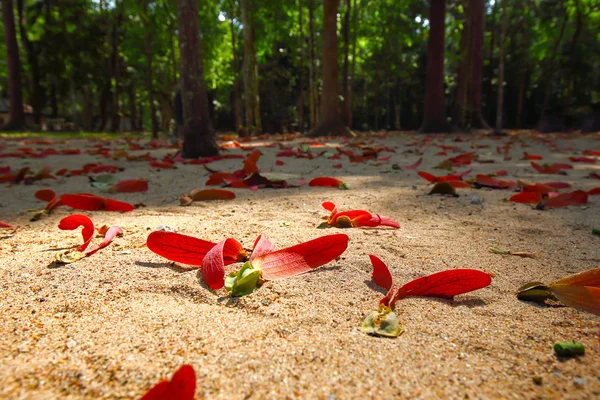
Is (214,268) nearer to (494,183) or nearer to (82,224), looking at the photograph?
(82,224)

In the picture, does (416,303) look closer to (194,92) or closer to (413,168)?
(413,168)

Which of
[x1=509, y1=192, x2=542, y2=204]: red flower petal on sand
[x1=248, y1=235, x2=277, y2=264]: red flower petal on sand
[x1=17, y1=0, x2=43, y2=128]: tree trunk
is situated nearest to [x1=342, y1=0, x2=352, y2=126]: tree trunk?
[x1=509, y1=192, x2=542, y2=204]: red flower petal on sand

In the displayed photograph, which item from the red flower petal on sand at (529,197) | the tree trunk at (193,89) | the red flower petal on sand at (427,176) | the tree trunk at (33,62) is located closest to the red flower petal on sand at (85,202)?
the red flower petal on sand at (427,176)

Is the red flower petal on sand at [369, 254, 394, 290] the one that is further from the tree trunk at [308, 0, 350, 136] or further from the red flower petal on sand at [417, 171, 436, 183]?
the tree trunk at [308, 0, 350, 136]

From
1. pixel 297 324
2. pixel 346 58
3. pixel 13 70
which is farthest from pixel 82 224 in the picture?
pixel 13 70

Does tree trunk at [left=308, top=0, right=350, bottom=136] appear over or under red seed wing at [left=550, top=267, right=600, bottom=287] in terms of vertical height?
over

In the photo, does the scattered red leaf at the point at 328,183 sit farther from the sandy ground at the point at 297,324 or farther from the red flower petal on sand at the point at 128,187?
the red flower petal on sand at the point at 128,187

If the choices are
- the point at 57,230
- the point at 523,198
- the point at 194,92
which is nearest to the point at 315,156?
the point at 194,92
